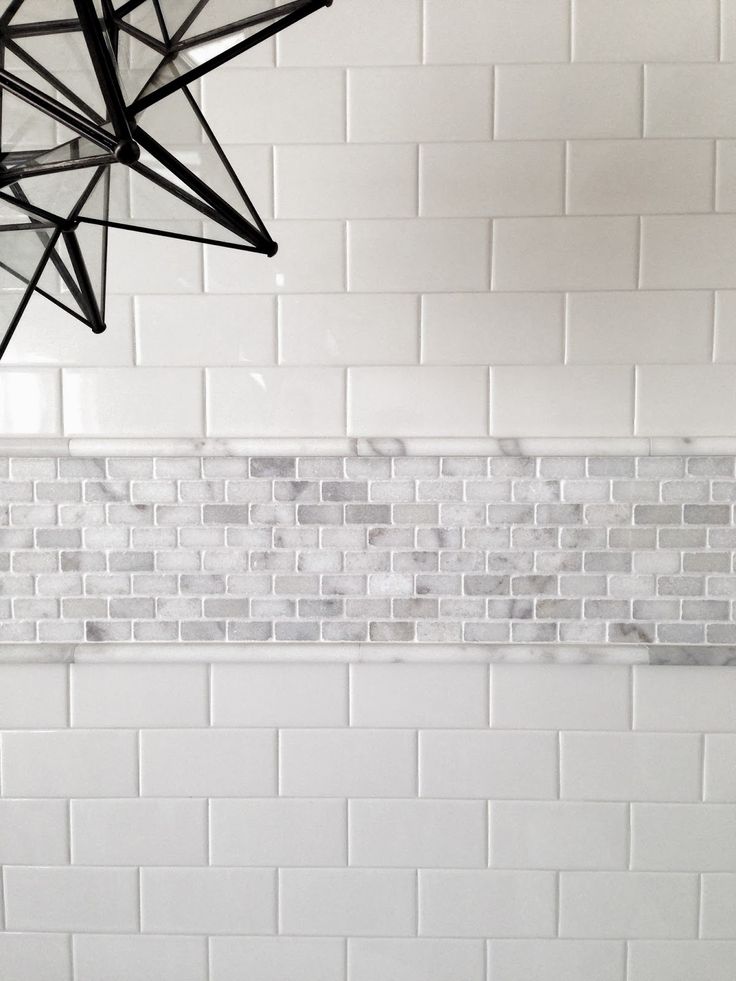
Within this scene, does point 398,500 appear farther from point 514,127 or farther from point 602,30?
point 602,30

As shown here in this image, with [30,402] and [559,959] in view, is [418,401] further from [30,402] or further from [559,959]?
[559,959]

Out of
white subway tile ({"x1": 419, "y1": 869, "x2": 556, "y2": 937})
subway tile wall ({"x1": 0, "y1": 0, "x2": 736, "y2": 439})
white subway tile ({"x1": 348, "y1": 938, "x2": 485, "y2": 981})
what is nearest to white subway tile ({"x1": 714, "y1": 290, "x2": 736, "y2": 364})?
subway tile wall ({"x1": 0, "y1": 0, "x2": 736, "y2": 439})

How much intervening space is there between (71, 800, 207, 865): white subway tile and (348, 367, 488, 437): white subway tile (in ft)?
2.02

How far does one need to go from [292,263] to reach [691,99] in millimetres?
594

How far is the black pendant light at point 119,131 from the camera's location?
451 mm

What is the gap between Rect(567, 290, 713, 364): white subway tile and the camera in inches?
45.4

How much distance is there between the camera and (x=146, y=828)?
1.21m

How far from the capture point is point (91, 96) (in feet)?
1.52

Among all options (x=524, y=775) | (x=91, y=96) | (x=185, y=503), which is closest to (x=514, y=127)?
(x=185, y=503)

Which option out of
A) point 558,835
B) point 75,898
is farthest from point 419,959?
point 75,898

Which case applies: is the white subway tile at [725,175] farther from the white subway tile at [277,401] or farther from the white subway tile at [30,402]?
the white subway tile at [30,402]

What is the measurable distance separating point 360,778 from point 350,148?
2.96 ft

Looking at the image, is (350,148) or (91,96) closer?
(91,96)

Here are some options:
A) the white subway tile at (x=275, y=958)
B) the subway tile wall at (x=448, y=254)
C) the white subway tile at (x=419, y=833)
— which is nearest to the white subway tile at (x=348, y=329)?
the subway tile wall at (x=448, y=254)
